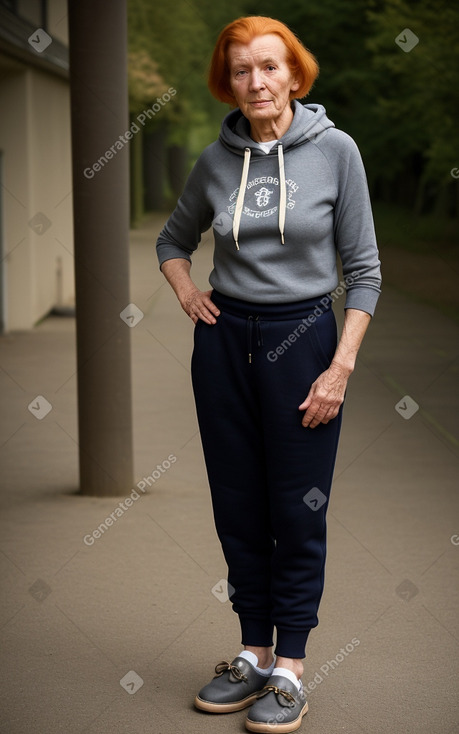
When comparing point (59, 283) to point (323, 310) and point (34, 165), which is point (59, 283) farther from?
point (323, 310)

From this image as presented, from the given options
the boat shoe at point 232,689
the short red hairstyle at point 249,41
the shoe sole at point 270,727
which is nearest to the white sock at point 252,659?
the boat shoe at point 232,689

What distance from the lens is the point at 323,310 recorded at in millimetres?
3375

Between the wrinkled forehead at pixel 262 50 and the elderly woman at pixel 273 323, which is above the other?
the wrinkled forehead at pixel 262 50

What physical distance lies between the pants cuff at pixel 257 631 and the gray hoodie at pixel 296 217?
1.09 metres

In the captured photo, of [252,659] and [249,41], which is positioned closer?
[249,41]

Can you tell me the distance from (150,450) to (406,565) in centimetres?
261

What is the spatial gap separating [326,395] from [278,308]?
29cm

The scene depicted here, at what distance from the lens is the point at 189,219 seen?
3602 mm

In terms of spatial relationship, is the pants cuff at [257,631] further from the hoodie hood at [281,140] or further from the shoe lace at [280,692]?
the hoodie hood at [281,140]

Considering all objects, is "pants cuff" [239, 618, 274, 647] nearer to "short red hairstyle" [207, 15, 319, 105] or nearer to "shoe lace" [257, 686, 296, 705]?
"shoe lace" [257, 686, 296, 705]

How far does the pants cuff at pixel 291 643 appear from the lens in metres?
3.55
